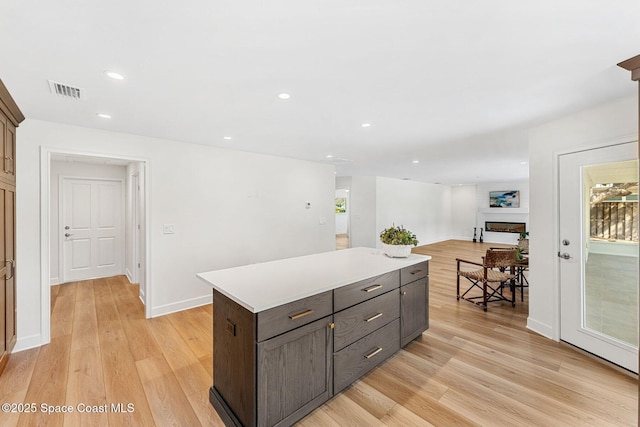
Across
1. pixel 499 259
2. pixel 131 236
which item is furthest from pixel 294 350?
pixel 131 236

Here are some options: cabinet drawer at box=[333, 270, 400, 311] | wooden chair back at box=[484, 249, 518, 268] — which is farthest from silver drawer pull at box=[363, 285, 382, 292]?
wooden chair back at box=[484, 249, 518, 268]

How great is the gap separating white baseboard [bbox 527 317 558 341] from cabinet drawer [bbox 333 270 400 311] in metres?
1.84

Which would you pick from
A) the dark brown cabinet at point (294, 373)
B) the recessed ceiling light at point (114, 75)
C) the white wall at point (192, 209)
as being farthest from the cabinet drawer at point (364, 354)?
the white wall at point (192, 209)

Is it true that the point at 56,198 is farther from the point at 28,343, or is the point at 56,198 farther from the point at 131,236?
A: the point at 28,343

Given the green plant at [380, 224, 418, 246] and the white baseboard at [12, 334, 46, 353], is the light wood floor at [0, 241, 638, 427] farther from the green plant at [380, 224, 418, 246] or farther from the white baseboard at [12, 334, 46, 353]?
the green plant at [380, 224, 418, 246]

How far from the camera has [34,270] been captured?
2.80 meters

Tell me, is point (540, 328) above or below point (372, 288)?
below

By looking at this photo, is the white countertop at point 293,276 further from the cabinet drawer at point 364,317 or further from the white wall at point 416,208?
the white wall at point 416,208

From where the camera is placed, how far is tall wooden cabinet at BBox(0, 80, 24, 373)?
2287mm

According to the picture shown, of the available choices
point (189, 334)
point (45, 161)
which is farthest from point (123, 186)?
point (189, 334)

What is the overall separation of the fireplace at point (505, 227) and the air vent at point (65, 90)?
36.2 ft

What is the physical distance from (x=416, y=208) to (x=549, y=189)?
6.61 metres

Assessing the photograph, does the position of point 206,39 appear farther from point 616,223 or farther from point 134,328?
point 616,223

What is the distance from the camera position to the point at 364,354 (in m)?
2.20
